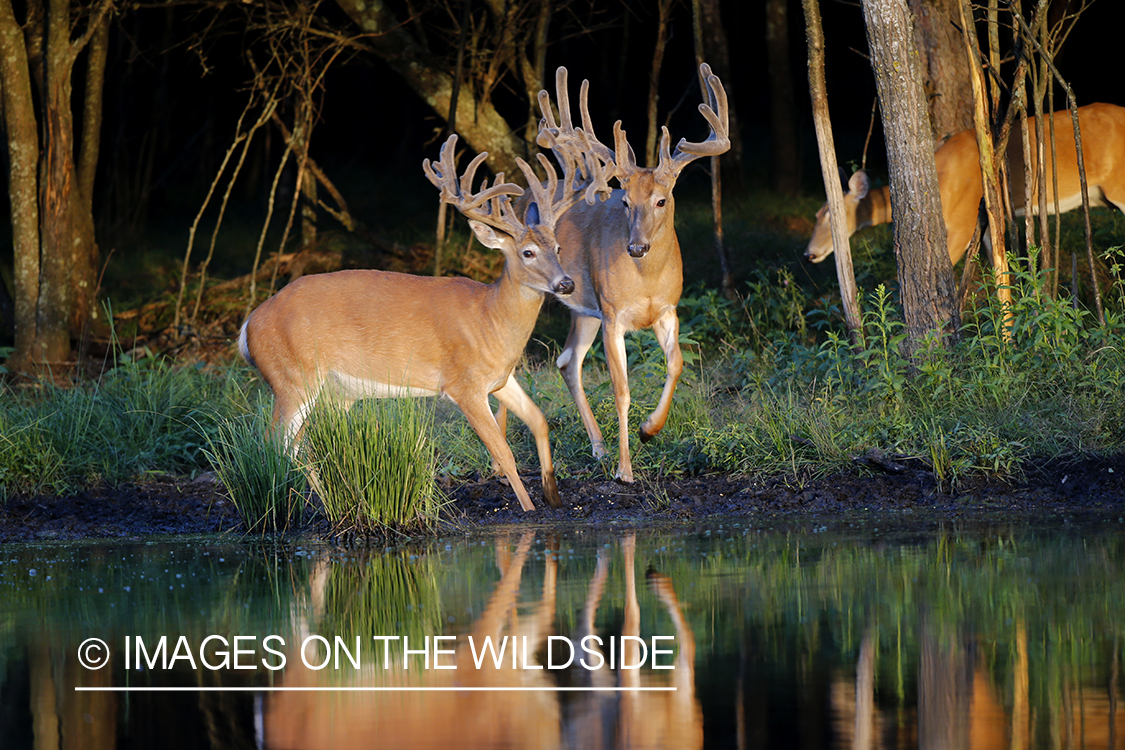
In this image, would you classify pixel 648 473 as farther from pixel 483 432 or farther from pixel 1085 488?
pixel 1085 488

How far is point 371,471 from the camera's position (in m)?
7.57

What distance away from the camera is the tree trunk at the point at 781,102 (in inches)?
647

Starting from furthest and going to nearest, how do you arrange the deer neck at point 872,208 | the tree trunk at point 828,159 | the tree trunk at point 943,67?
the deer neck at point 872,208 < the tree trunk at point 943,67 < the tree trunk at point 828,159

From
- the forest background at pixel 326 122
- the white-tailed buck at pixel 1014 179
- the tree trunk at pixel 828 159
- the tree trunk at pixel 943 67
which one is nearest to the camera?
the tree trunk at pixel 828 159

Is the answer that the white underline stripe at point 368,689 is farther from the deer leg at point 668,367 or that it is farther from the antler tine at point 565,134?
the antler tine at point 565,134

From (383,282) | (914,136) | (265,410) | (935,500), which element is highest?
(914,136)

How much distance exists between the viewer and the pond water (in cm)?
388

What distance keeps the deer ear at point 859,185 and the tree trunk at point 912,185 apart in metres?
2.28

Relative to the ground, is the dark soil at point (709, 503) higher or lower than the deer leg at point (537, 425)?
lower

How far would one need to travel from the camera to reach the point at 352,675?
181 inches

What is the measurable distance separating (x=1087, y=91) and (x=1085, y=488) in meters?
13.5

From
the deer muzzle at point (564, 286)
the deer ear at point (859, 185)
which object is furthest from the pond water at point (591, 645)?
the deer ear at point (859, 185)

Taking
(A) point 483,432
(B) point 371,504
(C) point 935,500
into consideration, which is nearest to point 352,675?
(B) point 371,504

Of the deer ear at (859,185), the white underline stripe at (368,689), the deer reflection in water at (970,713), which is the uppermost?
the deer ear at (859,185)
